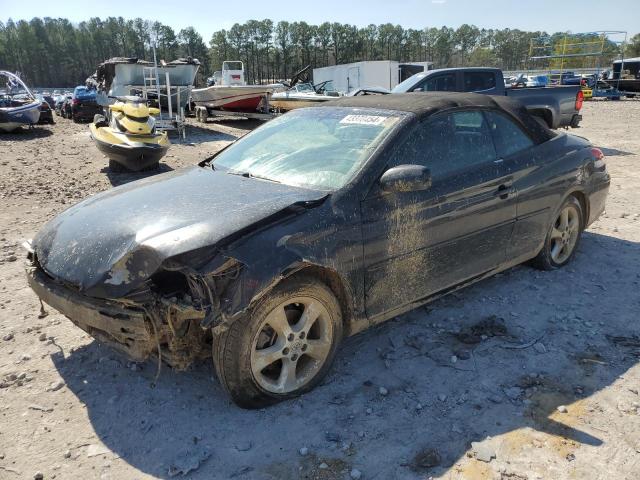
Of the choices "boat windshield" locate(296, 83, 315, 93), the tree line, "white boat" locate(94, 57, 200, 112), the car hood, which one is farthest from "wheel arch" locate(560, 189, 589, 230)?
the tree line

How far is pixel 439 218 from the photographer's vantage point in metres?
3.44

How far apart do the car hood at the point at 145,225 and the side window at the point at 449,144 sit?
79cm

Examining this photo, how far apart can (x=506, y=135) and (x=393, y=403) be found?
2392mm

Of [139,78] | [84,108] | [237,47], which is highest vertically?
[237,47]

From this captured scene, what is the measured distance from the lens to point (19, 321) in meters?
3.93

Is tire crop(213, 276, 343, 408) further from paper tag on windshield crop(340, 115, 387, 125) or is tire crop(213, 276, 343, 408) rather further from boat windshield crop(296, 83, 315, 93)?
boat windshield crop(296, 83, 315, 93)

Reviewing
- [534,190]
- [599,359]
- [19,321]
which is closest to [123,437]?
[19,321]

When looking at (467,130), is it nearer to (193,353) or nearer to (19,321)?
(193,353)

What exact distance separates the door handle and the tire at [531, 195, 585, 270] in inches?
33.9

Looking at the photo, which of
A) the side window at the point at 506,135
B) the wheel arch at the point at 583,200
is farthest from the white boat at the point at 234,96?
the side window at the point at 506,135

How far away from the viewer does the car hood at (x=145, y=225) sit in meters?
2.59

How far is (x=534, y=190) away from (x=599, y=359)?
145 centimetres

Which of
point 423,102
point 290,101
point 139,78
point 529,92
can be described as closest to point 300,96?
point 290,101

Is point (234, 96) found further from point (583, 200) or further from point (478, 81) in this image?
point (583, 200)
